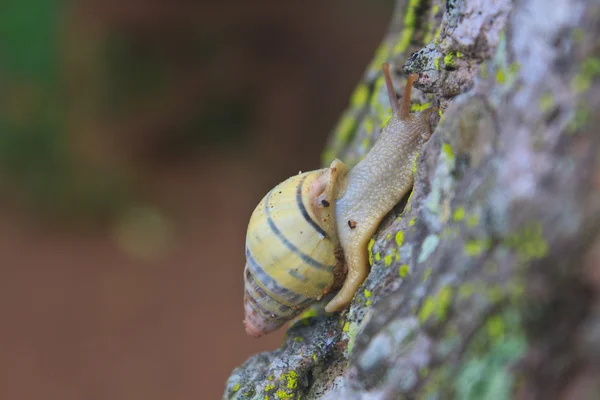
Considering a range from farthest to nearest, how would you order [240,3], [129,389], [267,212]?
1. [240,3]
2. [129,389]
3. [267,212]

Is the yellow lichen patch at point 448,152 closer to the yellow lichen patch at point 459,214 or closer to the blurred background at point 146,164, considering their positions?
the yellow lichen patch at point 459,214

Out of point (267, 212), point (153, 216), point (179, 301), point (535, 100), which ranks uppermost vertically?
point (153, 216)

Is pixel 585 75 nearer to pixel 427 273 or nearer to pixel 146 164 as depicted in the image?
pixel 427 273

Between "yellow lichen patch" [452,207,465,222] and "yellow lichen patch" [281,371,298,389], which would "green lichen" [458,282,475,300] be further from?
"yellow lichen patch" [281,371,298,389]

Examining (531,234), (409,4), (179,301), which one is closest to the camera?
(531,234)

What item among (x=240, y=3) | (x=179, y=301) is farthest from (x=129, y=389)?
(x=240, y=3)

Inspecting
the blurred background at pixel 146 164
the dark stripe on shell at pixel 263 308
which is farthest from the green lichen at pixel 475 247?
the blurred background at pixel 146 164

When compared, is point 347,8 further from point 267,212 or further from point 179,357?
point 267,212
